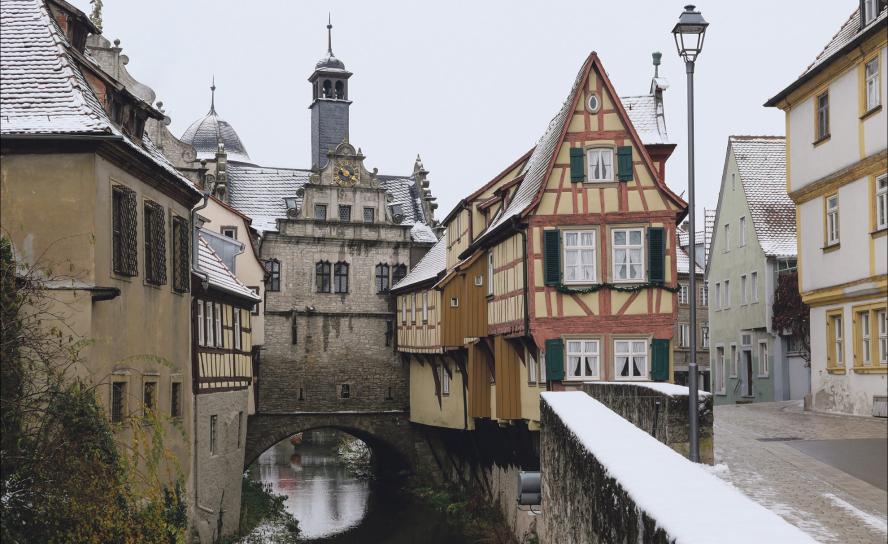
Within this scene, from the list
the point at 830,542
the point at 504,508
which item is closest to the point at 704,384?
the point at 504,508

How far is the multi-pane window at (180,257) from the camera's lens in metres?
21.7

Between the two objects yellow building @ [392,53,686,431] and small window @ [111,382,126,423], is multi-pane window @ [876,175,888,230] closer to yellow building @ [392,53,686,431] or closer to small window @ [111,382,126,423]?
small window @ [111,382,126,423]

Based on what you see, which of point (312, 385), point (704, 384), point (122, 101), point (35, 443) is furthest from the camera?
point (704, 384)

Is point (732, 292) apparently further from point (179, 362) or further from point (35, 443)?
point (35, 443)

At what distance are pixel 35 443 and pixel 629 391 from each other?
7.16 metres

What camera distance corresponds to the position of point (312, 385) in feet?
140

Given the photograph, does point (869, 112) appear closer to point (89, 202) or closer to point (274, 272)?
point (89, 202)

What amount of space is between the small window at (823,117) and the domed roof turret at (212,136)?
50.8 meters

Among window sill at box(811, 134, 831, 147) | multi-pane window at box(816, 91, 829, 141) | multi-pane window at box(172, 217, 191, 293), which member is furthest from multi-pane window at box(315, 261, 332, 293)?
window sill at box(811, 134, 831, 147)

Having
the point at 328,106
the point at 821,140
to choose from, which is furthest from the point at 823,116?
the point at 328,106

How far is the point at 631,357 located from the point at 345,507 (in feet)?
59.1

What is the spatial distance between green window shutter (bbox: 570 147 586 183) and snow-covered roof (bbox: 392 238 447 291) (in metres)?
12.7

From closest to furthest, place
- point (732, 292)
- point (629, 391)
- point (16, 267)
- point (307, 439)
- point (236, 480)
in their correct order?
point (629, 391) < point (16, 267) < point (236, 480) < point (732, 292) < point (307, 439)

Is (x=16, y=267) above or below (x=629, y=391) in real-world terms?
above
